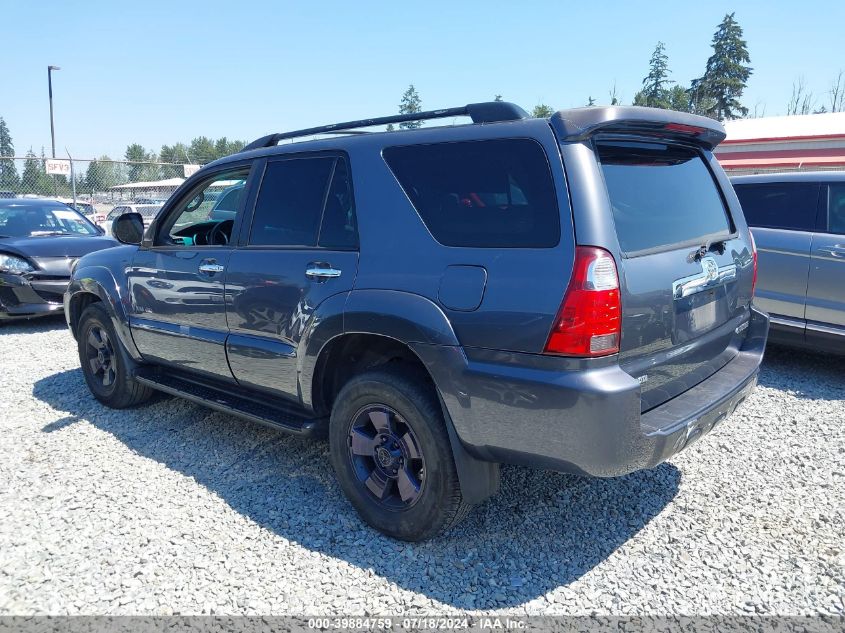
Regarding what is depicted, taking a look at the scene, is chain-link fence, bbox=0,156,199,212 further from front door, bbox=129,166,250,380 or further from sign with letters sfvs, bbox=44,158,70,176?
front door, bbox=129,166,250,380


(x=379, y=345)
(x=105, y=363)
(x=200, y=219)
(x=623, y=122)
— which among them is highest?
(x=623, y=122)

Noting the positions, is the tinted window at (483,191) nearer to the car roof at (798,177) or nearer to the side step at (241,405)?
the side step at (241,405)

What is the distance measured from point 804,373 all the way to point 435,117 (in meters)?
4.40

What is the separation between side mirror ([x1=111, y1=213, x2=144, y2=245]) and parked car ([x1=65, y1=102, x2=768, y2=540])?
0.72m

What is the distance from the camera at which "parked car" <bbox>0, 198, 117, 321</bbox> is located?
732 centimetres

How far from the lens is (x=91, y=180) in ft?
64.6

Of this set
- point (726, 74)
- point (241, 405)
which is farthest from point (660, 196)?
point (726, 74)

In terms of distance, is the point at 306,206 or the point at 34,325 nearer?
the point at 306,206

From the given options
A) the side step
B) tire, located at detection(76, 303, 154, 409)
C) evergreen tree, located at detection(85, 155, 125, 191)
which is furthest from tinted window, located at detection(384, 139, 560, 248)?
evergreen tree, located at detection(85, 155, 125, 191)

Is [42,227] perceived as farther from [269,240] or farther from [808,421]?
[808,421]

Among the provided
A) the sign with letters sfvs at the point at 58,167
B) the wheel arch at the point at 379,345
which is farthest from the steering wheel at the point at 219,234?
the sign with letters sfvs at the point at 58,167

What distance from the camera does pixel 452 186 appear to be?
2742mm

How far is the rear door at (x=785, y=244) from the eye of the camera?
5367mm

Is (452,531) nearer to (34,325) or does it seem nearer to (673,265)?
(673,265)
